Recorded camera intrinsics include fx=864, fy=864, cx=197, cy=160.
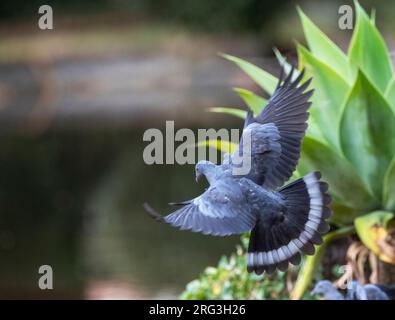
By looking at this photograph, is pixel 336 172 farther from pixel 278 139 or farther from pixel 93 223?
pixel 93 223

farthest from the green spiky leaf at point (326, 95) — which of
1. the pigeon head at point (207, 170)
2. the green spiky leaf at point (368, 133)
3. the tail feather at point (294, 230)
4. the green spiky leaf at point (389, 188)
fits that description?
the pigeon head at point (207, 170)

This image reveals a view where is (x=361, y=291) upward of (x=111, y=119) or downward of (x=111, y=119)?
downward

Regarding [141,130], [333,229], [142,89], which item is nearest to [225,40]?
[142,89]

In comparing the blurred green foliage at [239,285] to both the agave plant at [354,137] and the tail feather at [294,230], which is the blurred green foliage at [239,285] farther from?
the tail feather at [294,230]

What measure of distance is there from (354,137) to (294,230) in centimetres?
72

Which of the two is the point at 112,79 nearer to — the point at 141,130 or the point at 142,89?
the point at 142,89

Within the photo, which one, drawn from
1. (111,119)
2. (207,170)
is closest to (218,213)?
(207,170)

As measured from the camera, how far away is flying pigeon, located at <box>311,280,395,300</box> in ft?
9.67

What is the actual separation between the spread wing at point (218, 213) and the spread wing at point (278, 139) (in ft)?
0.49

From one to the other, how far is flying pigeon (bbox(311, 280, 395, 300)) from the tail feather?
1.29 ft

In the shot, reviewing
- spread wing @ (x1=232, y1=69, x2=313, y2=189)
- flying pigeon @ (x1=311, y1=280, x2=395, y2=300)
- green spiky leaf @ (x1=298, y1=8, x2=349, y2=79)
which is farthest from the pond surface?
spread wing @ (x1=232, y1=69, x2=313, y2=189)

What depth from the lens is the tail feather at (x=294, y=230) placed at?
2.65m

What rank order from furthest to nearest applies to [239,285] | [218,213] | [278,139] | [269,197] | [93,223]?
[93,223] → [239,285] → [278,139] → [269,197] → [218,213]

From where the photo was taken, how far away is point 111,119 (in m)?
18.2
